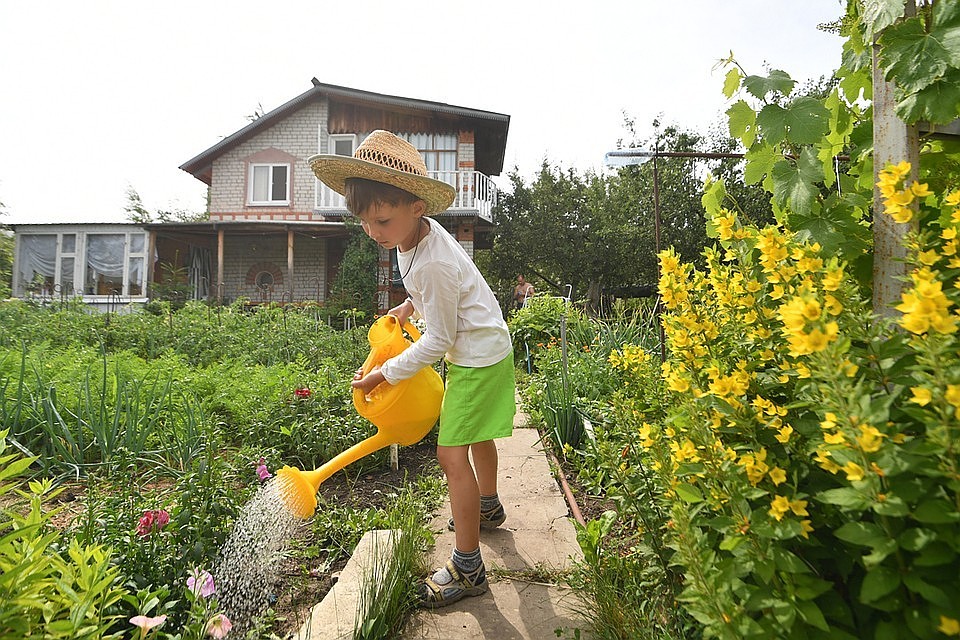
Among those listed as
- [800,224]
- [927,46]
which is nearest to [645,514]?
[800,224]

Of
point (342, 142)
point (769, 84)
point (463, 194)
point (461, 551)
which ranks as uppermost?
point (342, 142)

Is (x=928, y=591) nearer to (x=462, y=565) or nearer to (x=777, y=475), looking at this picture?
(x=777, y=475)

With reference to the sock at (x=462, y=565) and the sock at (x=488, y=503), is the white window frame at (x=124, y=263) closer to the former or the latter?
the sock at (x=488, y=503)

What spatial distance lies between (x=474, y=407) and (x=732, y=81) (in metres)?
1.16

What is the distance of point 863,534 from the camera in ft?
2.04

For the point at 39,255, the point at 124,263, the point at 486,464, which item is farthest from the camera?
the point at 39,255

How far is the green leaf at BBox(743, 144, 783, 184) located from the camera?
4.19 ft

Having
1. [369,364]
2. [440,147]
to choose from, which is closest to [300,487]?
[369,364]

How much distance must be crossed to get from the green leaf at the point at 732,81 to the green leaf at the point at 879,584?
107 centimetres

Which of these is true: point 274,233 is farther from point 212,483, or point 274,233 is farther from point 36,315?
point 212,483

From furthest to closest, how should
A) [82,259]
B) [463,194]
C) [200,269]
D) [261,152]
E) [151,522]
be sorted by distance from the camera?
[200,269] → [82,259] → [261,152] → [463,194] → [151,522]

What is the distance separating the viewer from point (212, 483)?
1.74 meters

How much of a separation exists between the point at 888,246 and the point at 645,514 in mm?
754

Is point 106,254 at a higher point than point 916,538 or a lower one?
higher
